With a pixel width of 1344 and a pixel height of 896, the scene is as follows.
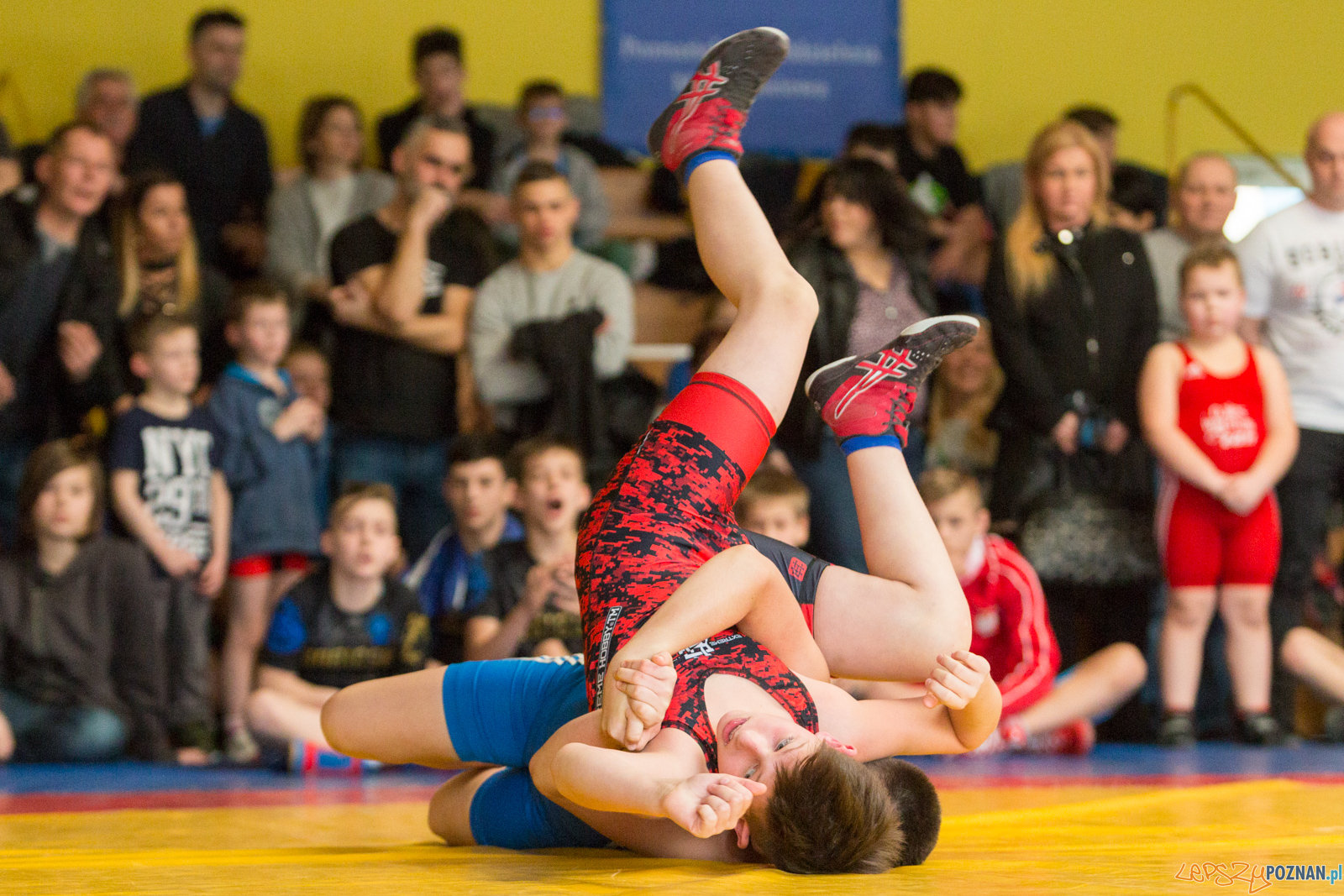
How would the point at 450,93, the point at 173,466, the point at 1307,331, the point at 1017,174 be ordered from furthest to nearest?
the point at 1017,174 → the point at 450,93 → the point at 1307,331 → the point at 173,466

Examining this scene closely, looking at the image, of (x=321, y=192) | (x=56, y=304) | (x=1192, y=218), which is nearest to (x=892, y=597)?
(x=1192, y=218)

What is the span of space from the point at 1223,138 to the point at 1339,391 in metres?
4.19

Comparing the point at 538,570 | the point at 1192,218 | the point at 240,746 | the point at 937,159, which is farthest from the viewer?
the point at 937,159

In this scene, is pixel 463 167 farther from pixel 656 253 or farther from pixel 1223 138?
pixel 1223 138

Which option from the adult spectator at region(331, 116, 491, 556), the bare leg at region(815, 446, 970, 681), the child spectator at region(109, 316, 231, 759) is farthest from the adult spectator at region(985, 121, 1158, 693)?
the child spectator at region(109, 316, 231, 759)

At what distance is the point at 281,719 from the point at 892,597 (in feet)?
6.96

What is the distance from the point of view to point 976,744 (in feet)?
8.24

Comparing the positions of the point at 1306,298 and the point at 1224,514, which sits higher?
the point at 1306,298

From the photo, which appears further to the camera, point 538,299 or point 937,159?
point 937,159

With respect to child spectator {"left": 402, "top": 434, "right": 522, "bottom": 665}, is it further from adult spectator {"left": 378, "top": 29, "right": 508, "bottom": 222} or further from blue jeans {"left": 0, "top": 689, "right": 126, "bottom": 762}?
adult spectator {"left": 378, "top": 29, "right": 508, "bottom": 222}

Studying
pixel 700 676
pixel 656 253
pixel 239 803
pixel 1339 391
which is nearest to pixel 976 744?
pixel 700 676

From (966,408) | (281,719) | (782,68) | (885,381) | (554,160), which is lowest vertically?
(281,719)

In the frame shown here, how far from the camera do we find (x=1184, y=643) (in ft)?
15.5

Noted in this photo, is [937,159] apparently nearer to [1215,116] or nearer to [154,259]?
[1215,116]
